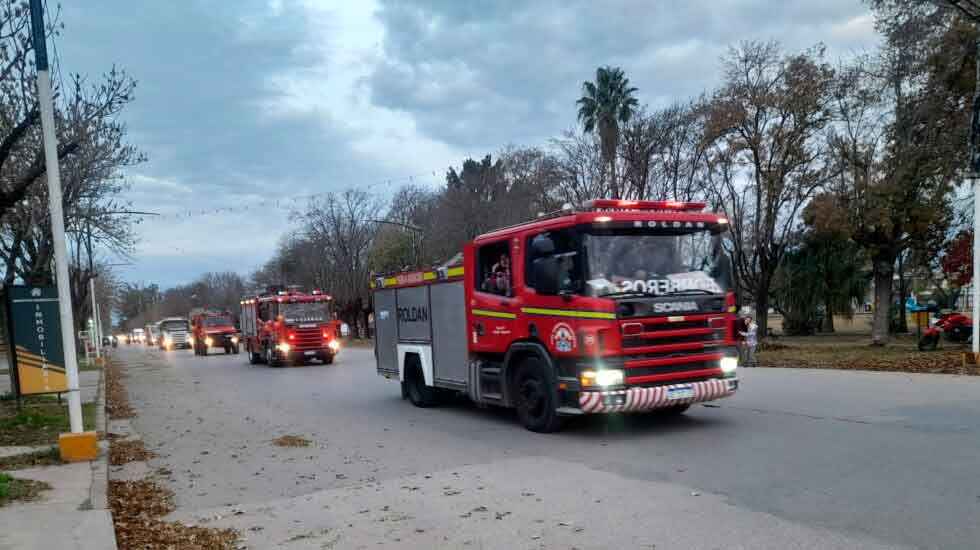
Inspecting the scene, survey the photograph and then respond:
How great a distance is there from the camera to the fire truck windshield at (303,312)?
24.7 m

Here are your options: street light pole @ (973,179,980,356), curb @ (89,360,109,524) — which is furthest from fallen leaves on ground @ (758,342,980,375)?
curb @ (89,360,109,524)

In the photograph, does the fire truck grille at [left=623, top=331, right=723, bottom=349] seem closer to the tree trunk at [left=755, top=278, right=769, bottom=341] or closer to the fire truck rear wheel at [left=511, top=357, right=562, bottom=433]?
the fire truck rear wheel at [left=511, top=357, right=562, bottom=433]

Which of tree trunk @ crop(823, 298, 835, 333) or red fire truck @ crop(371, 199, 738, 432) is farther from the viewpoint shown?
tree trunk @ crop(823, 298, 835, 333)

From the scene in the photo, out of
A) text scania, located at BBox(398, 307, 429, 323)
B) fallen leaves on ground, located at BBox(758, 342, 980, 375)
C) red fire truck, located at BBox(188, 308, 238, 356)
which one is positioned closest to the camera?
text scania, located at BBox(398, 307, 429, 323)

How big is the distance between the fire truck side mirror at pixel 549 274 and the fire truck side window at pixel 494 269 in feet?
3.24

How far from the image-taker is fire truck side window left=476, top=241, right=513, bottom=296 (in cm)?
997

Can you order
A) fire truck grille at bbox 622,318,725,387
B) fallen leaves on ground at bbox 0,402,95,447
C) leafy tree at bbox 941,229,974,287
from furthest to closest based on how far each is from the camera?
leafy tree at bbox 941,229,974,287
fallen leaves on ground at bbox 0,402,95,447
fire truck grille at bbox 622,318,725,387

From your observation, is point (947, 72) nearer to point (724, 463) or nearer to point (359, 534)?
point (724, 463)

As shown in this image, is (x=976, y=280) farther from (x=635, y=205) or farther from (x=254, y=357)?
(x=254, y=357)

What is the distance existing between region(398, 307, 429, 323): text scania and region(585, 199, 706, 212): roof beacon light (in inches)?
177

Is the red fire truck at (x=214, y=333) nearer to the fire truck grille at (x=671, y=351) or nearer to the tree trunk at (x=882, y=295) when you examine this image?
the tree trunk at (x=882, y=295)

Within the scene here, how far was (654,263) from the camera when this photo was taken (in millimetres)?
8859

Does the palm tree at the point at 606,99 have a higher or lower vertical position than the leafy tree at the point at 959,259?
higher

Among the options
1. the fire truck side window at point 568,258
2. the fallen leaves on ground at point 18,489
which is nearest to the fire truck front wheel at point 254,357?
the fallen leaves on ground at point 18,489
